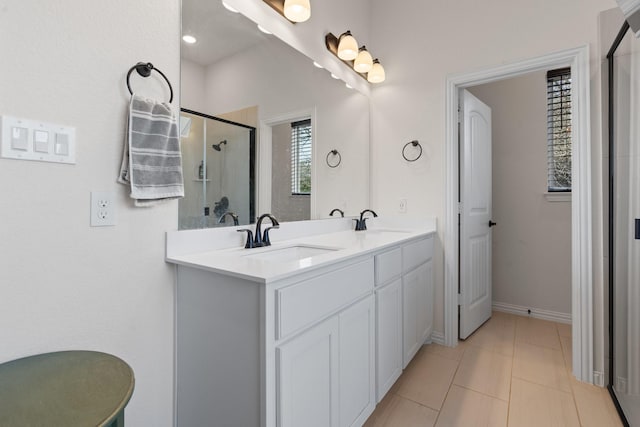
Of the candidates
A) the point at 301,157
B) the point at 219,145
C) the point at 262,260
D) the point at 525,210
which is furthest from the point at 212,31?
the point at 525,210

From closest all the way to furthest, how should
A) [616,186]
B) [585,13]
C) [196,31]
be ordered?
[196,31]
[616,186]
[585,13]

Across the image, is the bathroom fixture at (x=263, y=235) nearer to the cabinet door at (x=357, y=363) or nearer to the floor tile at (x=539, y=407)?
the cabinet door at (x=357, y=363)

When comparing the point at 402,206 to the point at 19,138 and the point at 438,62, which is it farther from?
the point at 19,138

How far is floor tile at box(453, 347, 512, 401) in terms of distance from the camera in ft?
5.79

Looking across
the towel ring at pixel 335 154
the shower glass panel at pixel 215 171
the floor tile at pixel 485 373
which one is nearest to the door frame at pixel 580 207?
the floor tile at pixel 485 373

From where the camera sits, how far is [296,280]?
1.00m

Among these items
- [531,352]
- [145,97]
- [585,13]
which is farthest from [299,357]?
[585,13]

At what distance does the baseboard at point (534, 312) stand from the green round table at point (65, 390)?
3193 mm

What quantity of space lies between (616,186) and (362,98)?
68.6 inches

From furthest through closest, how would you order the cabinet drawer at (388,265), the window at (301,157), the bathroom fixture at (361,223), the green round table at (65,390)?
the bathroom fixture at (361,223), the window at (301,157), the cabinet drawer at (388,265), the green round table at (65,390)

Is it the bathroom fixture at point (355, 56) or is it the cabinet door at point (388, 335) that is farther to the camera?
the bathroom fixture at point (355, 56)

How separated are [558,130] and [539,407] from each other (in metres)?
2.33

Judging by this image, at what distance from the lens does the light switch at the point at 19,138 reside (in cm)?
84

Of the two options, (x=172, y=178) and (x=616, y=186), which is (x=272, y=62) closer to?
(x=172, y=178)
